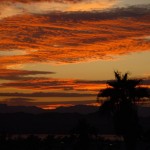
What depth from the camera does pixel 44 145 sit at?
126 m

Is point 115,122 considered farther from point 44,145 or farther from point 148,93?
point 44,145

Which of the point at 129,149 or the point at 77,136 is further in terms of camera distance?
the point at 77,136

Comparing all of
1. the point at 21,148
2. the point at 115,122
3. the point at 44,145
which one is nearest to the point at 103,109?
the point at 115,122

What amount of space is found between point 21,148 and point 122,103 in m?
79.9

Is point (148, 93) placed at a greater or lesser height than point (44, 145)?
greater

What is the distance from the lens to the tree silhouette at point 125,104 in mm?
37531

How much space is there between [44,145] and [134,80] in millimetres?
89629

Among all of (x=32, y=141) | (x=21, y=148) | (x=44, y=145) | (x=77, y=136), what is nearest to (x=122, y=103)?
(x=77, y=136)

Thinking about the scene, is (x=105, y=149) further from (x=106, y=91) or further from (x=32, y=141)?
(x=106, y=91)

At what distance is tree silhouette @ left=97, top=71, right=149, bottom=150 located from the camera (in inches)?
1478

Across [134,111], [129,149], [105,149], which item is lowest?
[105,149]

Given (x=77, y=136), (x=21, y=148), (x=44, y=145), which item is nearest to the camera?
(x=77, y=136)

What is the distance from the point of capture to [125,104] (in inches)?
1490

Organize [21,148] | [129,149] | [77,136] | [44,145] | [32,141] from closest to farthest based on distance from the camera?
[129,149]
[77,136]
[32,141]
[21,148]
[44,145]
